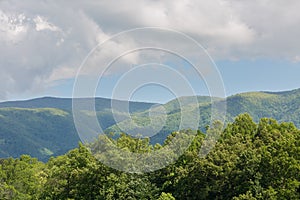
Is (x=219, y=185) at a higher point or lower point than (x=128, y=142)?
lower

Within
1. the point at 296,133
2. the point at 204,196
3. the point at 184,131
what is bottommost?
the point at 204,196

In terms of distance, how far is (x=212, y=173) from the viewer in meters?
58.2

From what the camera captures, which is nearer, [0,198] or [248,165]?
[248,165]

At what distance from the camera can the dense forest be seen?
5106 cm

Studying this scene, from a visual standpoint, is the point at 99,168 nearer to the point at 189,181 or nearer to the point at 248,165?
the point at 189,181

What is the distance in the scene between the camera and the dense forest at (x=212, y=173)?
2010 inches

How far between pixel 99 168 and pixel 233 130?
22.8m

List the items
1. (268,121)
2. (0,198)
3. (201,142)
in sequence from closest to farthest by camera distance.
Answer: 1. (201,142)
2. (268,121)
3. (0,198)

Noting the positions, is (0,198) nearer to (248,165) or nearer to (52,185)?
(52,185)

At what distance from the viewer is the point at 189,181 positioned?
5947cm

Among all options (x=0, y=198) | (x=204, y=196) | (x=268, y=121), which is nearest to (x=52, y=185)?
(x=0, y=198)

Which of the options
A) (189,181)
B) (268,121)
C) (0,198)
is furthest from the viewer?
(0,198)

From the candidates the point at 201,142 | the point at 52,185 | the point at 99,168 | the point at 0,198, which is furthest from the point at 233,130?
the point at 0,198

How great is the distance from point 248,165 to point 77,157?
1032 inches
